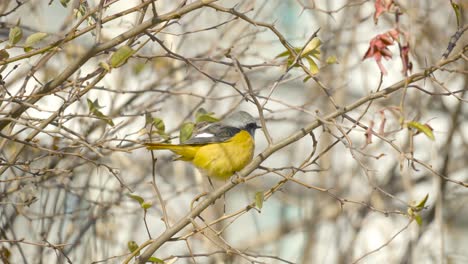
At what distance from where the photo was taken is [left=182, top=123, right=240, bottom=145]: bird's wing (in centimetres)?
435

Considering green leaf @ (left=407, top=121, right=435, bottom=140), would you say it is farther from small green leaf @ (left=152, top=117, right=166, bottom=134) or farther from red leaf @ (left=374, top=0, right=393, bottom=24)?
small green leaf @ (left=152, top=117, right=166, bottom=134)

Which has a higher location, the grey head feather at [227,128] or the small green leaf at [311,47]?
the grey head feather at [227,128]

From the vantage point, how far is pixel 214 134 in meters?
4.49

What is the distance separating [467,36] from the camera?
6.13 meters

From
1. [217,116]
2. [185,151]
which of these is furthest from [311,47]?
[217,116]

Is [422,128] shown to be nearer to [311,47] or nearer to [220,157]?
[311,47]

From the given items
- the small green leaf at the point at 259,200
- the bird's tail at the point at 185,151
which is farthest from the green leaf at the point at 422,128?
the bird's tail at the point at 185,151

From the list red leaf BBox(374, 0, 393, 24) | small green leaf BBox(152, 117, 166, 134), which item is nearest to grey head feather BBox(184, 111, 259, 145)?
small green leaf BBox(152, 117, 166, 134)

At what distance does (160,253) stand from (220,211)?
1.48m

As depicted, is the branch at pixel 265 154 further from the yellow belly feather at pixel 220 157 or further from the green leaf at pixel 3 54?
the yellow belly feather at pixel 220 157

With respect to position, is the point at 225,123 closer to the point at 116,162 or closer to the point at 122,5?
the point at 116,162

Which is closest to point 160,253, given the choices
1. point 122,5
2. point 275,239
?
point 275,239

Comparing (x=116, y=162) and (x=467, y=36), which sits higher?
(x=467, y=36)

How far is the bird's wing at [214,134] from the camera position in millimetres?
4352
